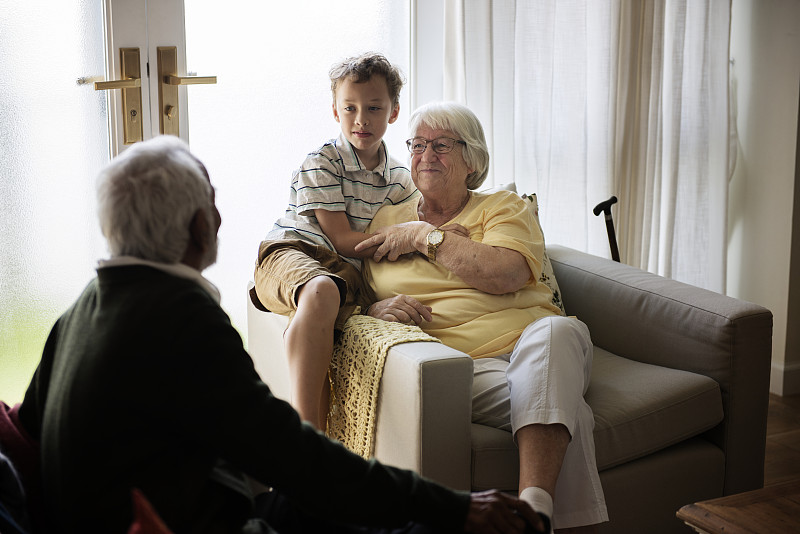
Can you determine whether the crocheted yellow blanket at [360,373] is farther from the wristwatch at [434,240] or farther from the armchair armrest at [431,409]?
the wristwatch at [434,240]

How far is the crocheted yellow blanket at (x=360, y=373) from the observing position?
1942mm

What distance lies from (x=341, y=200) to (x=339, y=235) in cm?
11

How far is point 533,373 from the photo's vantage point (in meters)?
1.89

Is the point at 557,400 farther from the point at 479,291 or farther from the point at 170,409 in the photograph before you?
the point at 170,409

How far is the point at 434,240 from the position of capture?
2.21m

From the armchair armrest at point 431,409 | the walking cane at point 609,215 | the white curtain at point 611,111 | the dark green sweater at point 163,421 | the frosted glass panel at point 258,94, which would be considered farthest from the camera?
the white curtain at point 611,111

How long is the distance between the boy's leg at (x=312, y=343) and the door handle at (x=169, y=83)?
2.87ft

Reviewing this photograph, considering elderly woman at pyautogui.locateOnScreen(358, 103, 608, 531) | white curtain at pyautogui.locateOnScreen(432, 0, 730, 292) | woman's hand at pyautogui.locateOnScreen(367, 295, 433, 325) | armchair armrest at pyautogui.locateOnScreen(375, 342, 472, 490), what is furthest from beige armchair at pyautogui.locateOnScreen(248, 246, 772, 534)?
white curtain at pyautogui.locateOnScreen(432, 0, 730, 292)

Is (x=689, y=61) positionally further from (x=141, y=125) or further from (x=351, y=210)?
(x=141, y=125)

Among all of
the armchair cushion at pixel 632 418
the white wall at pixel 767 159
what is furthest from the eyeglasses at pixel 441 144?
the white wall at pixel 767 159

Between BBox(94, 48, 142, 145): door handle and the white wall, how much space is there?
253cm

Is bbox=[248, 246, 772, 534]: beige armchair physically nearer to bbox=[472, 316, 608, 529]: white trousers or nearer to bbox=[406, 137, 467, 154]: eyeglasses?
bbox=[472, 316, 608, 529]: white trousers

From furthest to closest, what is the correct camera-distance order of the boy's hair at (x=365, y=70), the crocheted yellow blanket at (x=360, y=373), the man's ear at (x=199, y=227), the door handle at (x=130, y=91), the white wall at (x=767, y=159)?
the white wall at (x=767, y=159) → the door handle at (x=130, y=91) → the boy's hair at (x=365, y=70) → the crocheted yellow blanket at (x=360, y=373) → the man's ear at (x=199, y=227)

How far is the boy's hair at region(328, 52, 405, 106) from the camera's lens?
2307mm
